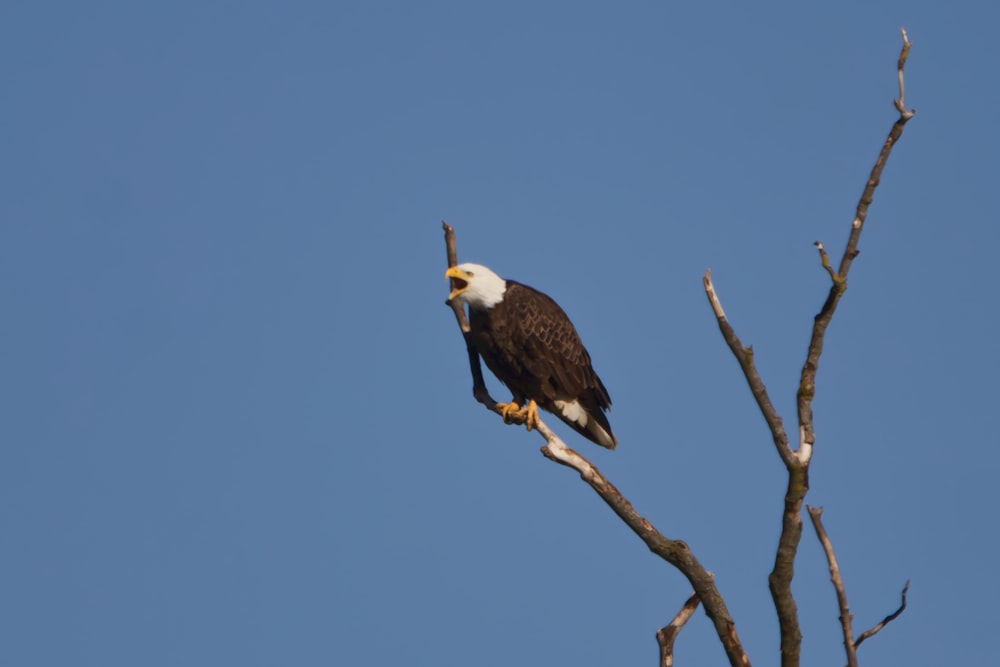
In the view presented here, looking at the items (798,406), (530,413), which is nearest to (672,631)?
(798,406)

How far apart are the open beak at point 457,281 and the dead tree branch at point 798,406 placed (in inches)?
149

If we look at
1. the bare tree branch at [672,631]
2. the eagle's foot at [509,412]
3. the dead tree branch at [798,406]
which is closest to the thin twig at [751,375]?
the dead tree branch at [798,406]

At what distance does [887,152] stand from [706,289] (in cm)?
97

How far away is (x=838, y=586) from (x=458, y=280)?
470 cm

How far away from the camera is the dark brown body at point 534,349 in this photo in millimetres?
9125

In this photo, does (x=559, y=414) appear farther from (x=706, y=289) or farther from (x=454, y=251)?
(x=706, y=289)

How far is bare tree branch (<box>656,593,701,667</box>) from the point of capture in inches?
231

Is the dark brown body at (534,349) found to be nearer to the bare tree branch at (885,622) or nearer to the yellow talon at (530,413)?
the yellow talon at (530,413)

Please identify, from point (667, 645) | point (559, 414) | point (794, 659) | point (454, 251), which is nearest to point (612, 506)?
point (667, 645)

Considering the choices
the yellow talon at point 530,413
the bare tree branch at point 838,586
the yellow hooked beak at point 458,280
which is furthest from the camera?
the yellow hooked beak at point 458,280

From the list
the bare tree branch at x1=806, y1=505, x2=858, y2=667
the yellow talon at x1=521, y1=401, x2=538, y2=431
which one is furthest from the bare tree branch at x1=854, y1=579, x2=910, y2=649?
the yellow talon at x1=521, y1=401, x2=538, y2=431

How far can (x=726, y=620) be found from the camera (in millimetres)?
5816

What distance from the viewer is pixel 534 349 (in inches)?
360

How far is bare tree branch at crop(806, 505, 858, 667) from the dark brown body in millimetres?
4189
